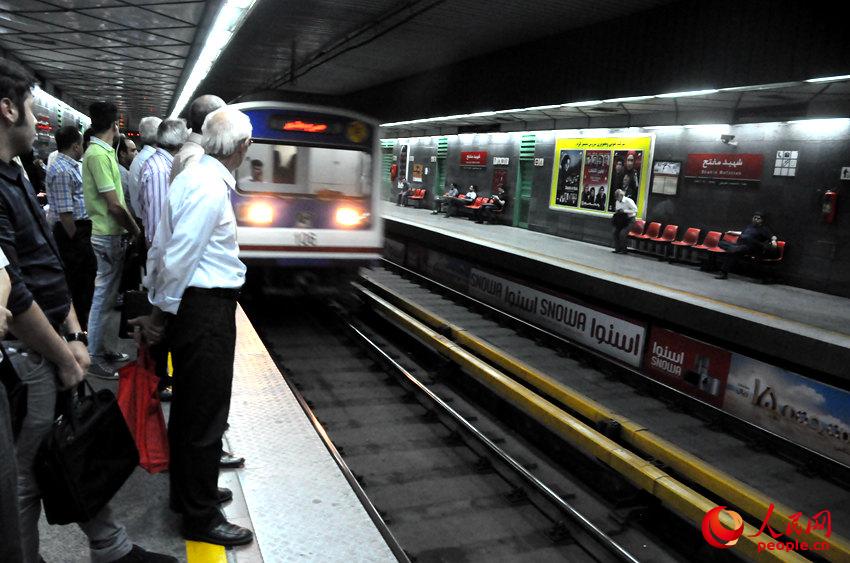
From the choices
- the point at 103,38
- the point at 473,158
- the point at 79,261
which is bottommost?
the point at 79,261

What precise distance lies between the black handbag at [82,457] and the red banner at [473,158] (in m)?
18.3

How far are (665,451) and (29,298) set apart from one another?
4606 millimetres

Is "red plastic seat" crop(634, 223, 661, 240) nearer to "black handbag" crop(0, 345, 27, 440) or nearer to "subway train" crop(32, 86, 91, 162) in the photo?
"subway train" crop(32, 86, 91, 162)

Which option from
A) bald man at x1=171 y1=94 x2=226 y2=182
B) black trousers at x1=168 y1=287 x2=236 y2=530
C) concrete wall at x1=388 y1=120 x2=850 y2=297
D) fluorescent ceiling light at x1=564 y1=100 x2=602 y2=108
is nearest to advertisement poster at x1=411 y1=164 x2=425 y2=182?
concrete wall at x1=388 y1=120 x2=850 y2=297

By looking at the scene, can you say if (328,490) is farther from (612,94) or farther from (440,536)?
(612,94)

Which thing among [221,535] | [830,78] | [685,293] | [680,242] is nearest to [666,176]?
[680,242]

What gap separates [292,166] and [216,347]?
5.78 metres

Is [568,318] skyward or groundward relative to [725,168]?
groundward

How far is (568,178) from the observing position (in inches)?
624

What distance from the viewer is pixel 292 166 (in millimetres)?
7797

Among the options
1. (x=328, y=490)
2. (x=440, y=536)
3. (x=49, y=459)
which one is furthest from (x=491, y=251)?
(x=49, y=459)

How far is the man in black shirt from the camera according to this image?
177cm

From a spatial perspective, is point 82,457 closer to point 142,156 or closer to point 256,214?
point 142,156

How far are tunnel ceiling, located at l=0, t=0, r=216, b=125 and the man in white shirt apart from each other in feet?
29.5
